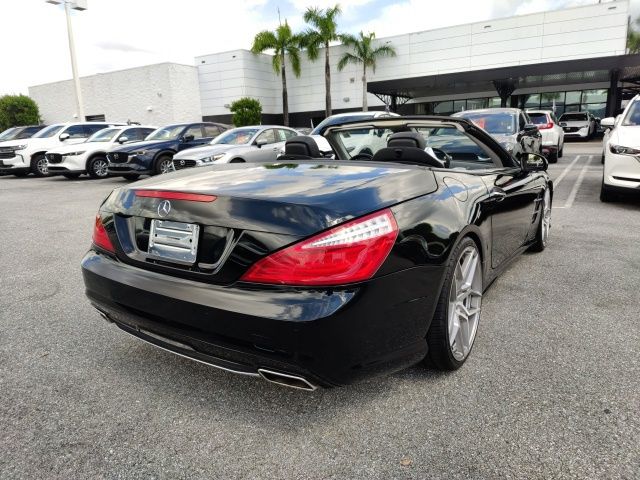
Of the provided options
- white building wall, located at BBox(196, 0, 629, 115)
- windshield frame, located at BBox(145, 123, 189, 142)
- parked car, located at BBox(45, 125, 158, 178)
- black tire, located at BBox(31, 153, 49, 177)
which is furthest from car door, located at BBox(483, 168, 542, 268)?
white building wall, located at BBox(196, 0, 629, 115)

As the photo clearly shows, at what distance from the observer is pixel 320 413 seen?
2141 millimetres

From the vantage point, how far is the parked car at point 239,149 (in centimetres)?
1022

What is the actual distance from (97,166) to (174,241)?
45.0ft

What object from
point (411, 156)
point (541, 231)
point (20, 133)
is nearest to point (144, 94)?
point (20, 133)

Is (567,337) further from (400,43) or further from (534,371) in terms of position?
(400,43)

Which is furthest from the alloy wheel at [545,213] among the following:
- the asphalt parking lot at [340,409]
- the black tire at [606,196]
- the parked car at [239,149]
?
the parked car at [239,149]

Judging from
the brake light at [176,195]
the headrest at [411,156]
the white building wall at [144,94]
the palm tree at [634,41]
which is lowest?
the brake light at [176,195]

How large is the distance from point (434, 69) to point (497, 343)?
3354 centimetres

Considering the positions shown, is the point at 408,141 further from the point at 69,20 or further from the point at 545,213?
the point at 69,20

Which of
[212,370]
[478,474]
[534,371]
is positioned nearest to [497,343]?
[534,371]

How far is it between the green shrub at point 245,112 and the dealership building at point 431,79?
3.72m

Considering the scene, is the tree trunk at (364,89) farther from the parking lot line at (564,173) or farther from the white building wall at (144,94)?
the parking lot line at (564,173)

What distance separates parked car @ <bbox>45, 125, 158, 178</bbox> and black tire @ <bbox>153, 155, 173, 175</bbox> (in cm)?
238

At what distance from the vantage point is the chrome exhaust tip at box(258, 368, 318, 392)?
181 centimetres
